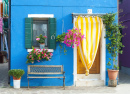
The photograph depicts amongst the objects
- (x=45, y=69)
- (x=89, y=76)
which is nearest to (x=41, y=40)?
(x=45, y=69)

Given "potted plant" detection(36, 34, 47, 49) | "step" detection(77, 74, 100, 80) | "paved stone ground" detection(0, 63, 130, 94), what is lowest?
"paved stone ground" detection(0, 63, 130, 94)

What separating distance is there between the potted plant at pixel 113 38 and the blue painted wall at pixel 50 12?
290mm

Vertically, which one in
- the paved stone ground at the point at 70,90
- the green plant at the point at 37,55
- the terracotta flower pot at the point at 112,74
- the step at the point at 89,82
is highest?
the green plant at the point at 37,55

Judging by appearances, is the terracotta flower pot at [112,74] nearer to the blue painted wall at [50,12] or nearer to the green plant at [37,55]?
the blue painted wall at [50,12]

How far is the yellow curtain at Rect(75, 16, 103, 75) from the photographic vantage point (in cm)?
809

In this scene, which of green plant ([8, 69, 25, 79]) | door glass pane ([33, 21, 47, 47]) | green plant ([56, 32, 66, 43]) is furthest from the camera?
door glass pane ([33, 21, 47, 47])

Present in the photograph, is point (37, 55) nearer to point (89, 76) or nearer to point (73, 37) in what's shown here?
point (73, 37)

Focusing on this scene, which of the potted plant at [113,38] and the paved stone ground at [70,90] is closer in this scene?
the paved stone ground at [70,90]

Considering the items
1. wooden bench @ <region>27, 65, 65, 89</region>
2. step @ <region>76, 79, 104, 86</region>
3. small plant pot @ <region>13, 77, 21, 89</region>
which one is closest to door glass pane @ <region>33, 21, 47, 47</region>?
wooden bench @ <region>27, 65, 65, 89</region>

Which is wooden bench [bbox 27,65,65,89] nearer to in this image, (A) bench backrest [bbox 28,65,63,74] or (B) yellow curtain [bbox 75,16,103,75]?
(A) bench backrest [bbox 28,65,63,74]

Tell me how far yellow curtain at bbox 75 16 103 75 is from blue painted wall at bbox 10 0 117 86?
14.5 inches

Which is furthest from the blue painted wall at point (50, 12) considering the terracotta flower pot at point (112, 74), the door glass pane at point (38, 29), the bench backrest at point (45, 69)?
the terracotta flower pot at point (112, 74)

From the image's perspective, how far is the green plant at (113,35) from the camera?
26.6 ft

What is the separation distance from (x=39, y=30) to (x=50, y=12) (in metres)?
0.87
